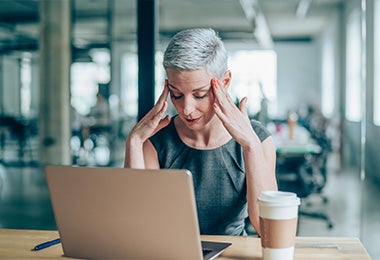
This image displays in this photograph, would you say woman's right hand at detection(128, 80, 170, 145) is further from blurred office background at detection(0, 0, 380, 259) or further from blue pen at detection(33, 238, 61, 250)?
blurred office background at detection(0, 0, 380, 259)

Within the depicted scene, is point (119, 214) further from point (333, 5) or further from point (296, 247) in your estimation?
point (333, 5)

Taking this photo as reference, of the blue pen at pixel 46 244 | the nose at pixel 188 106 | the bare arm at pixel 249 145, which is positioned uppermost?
the nose at pixel 188 106

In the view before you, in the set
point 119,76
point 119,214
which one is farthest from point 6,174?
point 119,214

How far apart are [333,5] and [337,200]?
7.03 metres

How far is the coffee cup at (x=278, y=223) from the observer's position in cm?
118

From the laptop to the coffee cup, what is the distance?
0.17 metres

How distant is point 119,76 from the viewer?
28.3ft

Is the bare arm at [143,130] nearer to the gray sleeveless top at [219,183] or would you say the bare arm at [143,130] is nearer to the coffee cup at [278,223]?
the gray sleeveless top at [219,183]

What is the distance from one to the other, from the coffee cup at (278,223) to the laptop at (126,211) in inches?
6.7

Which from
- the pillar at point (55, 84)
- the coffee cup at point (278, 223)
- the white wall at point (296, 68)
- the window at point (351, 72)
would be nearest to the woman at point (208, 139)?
the coffee cup at point (278, 223)

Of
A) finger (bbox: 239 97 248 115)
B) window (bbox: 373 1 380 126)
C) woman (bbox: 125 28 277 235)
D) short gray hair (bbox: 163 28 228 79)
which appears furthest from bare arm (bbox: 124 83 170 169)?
window (bbox: 373 1 380 126)

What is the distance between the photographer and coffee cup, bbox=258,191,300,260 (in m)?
1.18

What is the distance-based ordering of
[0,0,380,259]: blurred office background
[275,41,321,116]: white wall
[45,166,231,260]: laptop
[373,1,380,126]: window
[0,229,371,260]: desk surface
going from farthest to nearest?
[275,41,321,116]: white wall → [373,1,380,126]: window → [0,0,380,259]: blurred office background → [0,229,371,260]: desk surface → [45,166,231,260]: laptop

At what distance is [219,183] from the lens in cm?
182
